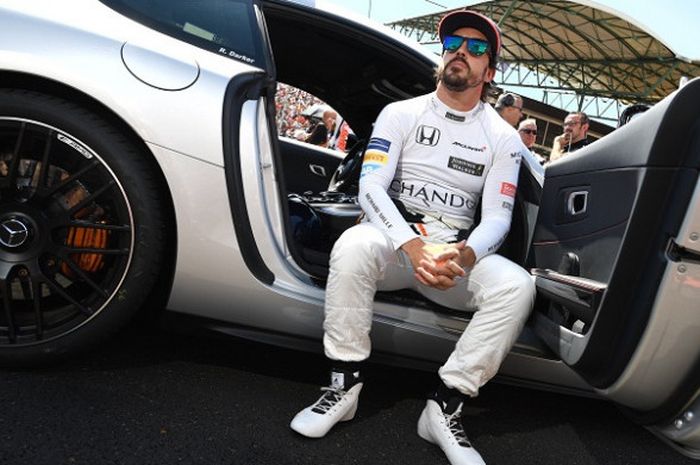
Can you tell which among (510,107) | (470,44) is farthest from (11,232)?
(510,107)

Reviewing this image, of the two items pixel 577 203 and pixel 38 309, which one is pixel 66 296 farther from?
pixel 577 203

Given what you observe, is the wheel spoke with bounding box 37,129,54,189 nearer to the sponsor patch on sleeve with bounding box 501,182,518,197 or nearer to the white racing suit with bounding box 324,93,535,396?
the white racing suit with bounding box 324,93,535,396

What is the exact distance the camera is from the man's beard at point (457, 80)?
1.98 meters

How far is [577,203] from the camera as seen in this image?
5.75 feet

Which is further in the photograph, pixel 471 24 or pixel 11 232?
pixel 471 24

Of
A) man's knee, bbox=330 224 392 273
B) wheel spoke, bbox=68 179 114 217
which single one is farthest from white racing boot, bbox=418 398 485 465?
wheel spoke, bbox=68 179 114 217

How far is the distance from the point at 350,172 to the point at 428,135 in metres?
1.02

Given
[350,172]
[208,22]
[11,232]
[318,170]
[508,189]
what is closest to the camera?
[11,232]

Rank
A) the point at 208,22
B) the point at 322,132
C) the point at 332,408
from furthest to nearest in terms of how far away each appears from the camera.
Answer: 1. the point at 322,132
2. the point at 208,22
3. the point at 332,408

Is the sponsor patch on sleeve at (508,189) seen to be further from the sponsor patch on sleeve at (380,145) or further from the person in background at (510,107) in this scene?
the person in background at (510,107)

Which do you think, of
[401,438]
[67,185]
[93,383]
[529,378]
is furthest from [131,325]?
[529,378]

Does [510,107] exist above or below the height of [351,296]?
above

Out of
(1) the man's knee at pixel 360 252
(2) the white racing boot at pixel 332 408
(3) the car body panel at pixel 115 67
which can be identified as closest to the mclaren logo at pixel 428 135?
(1) the man's knee at pixel 360 252

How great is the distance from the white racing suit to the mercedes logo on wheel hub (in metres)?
0.88
